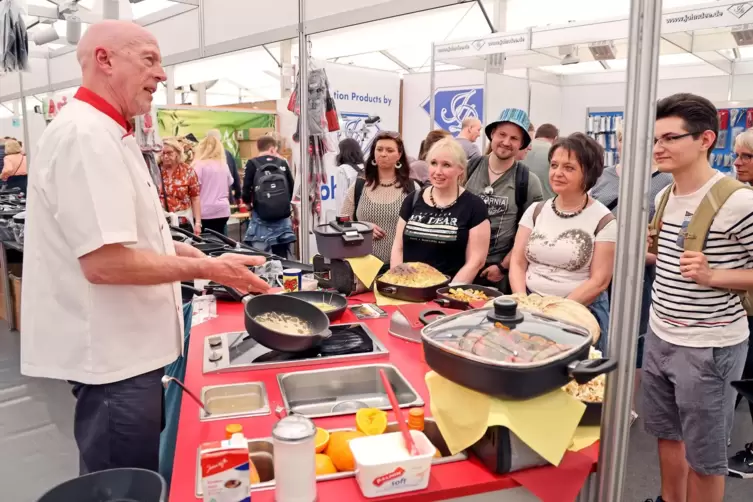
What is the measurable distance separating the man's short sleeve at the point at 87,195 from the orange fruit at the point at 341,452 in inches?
27.2

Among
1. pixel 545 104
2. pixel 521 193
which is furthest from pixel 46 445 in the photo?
pixel 545 104

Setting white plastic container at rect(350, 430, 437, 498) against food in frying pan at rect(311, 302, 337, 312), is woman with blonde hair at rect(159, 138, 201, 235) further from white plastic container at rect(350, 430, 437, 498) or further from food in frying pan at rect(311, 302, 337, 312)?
white plastic container at rect(350, 430, 437, 498)

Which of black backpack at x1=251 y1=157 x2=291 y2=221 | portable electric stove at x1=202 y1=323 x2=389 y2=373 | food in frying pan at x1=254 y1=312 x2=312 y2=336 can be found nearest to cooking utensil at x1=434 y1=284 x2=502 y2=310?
portable electric stove at x1=202 y1=323 x2=389 y2=373

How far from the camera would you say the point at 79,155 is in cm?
143

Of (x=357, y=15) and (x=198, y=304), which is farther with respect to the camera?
(x=357, y=15)

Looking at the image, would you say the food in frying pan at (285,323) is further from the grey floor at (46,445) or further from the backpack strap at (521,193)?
the grey floor at (46,445)

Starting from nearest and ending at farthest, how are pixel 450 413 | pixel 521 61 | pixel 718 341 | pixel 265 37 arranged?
pixel 450 413 < pixel 718 341 < pixel 265 37 < pixel 521 61

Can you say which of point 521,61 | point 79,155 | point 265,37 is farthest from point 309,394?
point 521,61

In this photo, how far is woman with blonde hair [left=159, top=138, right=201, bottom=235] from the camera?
16.6 ft

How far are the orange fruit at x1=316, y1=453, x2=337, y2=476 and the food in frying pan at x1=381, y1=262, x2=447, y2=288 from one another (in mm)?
1110

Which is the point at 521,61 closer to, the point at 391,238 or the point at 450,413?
the point at 391,238

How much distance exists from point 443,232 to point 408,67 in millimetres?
8898

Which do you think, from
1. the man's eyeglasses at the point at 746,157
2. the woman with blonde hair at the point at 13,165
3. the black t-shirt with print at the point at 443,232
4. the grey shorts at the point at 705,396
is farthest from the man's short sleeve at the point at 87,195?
the woman with blonde hair at the point at 13,165

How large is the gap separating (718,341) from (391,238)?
1690 millimetres
